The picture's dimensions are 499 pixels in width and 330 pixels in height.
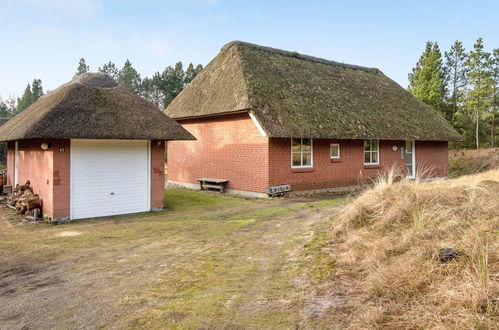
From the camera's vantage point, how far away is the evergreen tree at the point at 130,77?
56906 mm

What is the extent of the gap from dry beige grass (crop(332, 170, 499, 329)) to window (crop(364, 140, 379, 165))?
11.2 metres

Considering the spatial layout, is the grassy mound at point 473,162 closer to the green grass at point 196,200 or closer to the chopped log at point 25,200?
the green grass at point 196,200

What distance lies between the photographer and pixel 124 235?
869 cm

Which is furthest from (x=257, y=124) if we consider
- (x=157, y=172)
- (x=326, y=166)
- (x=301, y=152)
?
(x=326, y=166)

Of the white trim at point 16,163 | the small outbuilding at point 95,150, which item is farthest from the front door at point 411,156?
the white trim at point 16,163

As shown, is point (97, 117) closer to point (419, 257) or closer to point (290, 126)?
point (290, 126)

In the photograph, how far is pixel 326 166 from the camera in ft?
53.8

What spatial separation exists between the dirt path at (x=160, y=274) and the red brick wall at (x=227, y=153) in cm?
521

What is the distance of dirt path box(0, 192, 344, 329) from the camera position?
4.02 meters

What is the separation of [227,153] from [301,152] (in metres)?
3.30

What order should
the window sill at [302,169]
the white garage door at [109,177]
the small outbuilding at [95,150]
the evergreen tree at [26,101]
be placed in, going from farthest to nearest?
the evergreen tree at [26,101] < the window sill at [302,169] < the white garage door at [109,177] < the small outbuilding at [95,150]

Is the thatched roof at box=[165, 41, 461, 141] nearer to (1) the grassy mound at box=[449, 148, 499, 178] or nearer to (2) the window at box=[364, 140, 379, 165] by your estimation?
(2) the window at box=[364, 140, 379, 165]

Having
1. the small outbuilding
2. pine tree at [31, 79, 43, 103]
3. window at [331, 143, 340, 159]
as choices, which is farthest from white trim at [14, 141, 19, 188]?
pine tree at [31, 79, 43, 103]

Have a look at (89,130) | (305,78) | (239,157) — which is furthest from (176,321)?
(305,78)
